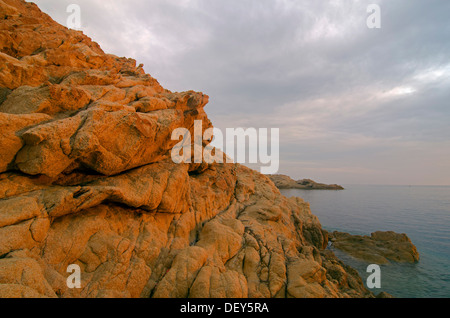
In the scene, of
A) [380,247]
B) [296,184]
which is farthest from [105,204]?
[296,184]

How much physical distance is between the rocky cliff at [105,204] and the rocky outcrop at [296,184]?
146 metres

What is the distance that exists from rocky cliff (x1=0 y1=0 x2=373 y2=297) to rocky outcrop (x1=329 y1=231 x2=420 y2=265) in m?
15.3

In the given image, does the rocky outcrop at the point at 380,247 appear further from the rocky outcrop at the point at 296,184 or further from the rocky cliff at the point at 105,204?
the rocky outcrop at the point at 296,184

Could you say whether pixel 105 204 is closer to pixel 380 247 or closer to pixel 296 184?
pixel 380 247

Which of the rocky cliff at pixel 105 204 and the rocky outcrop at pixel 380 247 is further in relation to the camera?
the rocky outcrop at pixel 380 247

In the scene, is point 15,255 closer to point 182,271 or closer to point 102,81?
point 182,271

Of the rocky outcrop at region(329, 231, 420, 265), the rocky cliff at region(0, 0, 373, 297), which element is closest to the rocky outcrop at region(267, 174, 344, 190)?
the rocky outcrop at region(329, 231, 420, 265)

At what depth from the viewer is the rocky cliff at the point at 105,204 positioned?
1116 cm

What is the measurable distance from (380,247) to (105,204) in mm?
40267

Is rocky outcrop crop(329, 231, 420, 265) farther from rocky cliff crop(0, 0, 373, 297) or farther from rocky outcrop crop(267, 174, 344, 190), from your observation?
rocky outcrop crop(267, 174, 344, 190)

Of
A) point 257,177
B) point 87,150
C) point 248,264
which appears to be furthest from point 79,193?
point 257,177

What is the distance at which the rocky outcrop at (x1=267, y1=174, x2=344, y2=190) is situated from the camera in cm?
16264

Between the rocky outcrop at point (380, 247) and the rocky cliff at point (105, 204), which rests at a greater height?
the rocky cliff at point (105, 204)

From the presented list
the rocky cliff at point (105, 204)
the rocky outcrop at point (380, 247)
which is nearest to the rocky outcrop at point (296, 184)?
the rocky outcrop at point (380, 247)
